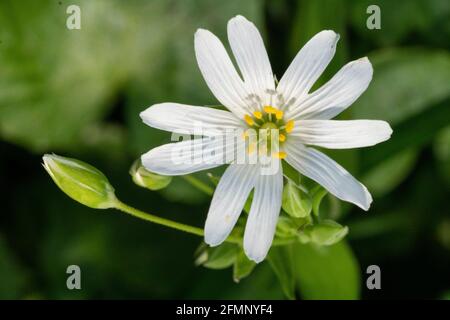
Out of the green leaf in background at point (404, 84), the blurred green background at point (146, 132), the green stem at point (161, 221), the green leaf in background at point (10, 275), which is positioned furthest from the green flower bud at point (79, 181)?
the green leaf in background at point (404, 84)

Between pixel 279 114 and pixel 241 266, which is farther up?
pixel 279 114

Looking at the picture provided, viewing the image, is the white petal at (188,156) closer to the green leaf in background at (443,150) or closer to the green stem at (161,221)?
the green stem at (161,221)

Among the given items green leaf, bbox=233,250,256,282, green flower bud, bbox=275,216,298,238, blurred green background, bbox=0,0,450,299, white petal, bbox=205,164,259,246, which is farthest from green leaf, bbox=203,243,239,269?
blurred green background, bbox=0,0,450,299

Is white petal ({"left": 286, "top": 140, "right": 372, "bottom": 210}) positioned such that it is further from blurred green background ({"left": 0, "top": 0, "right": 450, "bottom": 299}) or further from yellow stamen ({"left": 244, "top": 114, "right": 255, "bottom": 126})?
blurred green background ({"left": 0, "top": 0, "right": 450, "bottom": 299})

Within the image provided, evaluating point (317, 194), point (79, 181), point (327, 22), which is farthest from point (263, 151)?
point (327, 22)

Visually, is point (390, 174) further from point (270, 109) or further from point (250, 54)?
point (250, 54)

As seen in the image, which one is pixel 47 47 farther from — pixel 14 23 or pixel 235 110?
pixel 235 110

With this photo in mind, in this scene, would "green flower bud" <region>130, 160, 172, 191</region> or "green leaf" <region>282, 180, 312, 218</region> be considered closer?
"green leaf" <region>282, 180, 312, 218</region>
